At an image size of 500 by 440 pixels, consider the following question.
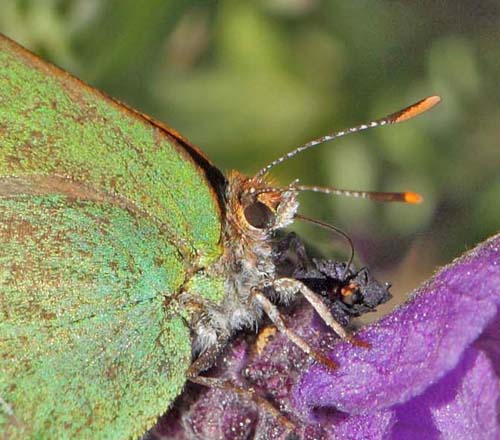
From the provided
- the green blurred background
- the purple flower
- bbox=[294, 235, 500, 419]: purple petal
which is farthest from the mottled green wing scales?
the green blurred background

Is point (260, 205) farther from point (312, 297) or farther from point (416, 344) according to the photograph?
point (416, 344)

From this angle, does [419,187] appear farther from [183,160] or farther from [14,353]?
[14,353]

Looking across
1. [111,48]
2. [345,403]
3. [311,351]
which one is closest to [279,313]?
[311,351]

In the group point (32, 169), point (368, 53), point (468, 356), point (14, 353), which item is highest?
point (32, 169)

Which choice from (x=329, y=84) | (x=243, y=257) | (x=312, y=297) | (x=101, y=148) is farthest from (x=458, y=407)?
(x=329, y=84)

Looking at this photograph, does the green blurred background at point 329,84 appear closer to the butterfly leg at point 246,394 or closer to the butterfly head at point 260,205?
the butterfly head at point 260,205

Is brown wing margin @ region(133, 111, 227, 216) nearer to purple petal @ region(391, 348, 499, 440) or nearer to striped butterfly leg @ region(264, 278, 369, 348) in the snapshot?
striped butterfly leg @ region(264, 278, 369, 348)

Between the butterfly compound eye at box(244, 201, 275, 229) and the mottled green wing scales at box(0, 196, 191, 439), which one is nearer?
the mottled green wing scales at box(0, 196, 191, 439)

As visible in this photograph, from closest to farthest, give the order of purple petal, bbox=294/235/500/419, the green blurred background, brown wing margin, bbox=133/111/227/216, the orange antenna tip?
purple petal, bbox=294/235/500/419, the orange antenna tip, brown wing margin, bbox=133/111/227/216, the green blurred background
